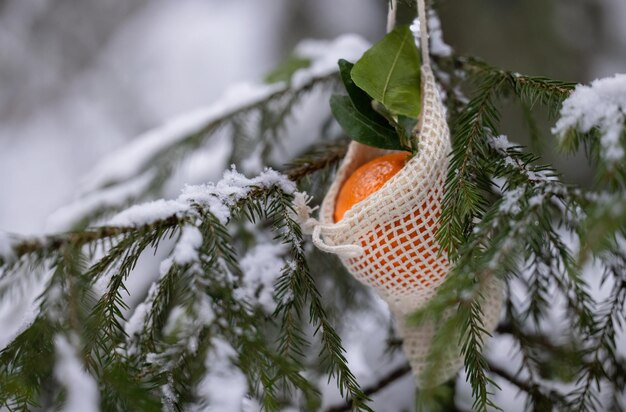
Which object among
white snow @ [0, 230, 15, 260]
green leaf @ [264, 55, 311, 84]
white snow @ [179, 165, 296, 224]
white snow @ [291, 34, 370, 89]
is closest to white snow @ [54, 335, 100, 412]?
white snow @ [0, 230, 15, 260]

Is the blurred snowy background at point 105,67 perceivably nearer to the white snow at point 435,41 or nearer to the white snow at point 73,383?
the white snow at point 435,41

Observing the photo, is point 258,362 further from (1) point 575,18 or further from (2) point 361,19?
(2) point 361,19

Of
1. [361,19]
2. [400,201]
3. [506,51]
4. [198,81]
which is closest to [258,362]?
[400,201]

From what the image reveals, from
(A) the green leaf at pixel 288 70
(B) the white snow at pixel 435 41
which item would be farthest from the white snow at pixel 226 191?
(A) the green leaf at pixel 288 70

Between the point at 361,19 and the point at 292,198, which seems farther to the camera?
the point at 361,19

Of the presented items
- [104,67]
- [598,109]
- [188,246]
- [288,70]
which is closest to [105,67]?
[104,67]

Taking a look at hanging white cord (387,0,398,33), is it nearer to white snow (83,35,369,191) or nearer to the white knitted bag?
the white knitted bag
